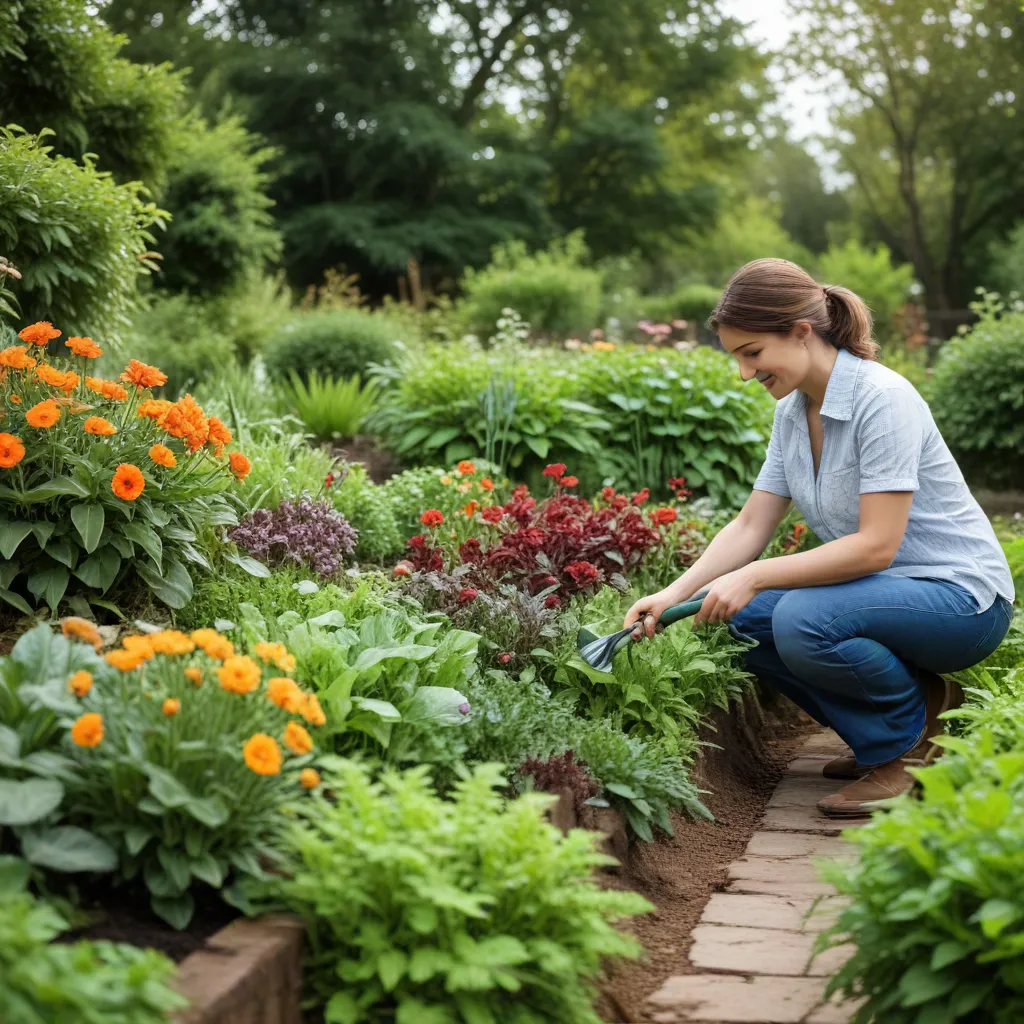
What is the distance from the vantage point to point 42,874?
1.84 m

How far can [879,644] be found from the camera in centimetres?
322

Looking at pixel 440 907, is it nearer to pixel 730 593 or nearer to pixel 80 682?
pixel 80 682

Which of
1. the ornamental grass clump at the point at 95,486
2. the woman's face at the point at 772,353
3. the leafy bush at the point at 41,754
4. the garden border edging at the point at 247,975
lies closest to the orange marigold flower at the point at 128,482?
the ornamental grass clump at the point at 95,486

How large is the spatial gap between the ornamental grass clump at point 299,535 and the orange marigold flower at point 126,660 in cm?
187

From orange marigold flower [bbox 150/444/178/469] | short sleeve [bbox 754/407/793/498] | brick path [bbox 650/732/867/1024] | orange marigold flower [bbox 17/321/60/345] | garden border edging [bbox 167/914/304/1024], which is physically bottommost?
brick path [bbox 650/732/867/1024]

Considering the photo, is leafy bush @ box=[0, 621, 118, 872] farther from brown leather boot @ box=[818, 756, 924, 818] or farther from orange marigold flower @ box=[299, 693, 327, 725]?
brown leather boot @ box=[818, 756, 924, 818]

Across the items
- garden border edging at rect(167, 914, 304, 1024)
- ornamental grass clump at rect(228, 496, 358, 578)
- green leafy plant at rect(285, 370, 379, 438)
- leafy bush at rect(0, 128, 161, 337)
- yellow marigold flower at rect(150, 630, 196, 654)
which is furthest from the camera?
green leafy plant at rect(285, 370, 379, 438)

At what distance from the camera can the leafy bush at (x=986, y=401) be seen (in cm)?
808

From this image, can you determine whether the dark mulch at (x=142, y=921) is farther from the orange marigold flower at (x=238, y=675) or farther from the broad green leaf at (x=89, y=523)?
the broad green leaf at (x=89, y=523)

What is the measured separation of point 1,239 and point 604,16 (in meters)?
23.8

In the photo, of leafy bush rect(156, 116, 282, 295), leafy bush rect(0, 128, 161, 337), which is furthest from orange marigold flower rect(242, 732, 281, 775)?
leafy bush rect(156, 116, 282, 295)

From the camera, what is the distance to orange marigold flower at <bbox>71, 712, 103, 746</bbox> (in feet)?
5.97

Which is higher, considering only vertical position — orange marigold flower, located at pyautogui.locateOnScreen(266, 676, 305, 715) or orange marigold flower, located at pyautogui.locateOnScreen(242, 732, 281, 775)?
orange marigold flower, located at pyautogui.locateOnScreen(266, 676, 305, 715)

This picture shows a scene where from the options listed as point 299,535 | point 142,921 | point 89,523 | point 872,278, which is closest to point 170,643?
point 142,921
